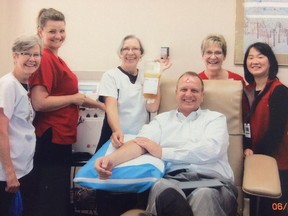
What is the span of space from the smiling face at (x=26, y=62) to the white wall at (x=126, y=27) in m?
0.84

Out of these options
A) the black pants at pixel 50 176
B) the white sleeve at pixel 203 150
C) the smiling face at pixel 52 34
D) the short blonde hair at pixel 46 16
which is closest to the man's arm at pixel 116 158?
the white sleeve at pixel 203 150

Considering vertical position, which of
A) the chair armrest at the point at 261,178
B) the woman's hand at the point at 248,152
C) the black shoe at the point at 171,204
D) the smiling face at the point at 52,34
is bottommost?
the black shoe at the point at 171,204

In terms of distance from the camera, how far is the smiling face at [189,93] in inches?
77.6

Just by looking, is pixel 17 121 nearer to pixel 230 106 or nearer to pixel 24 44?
pixel 24 44

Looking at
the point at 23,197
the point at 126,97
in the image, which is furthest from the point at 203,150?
the point at 23,197

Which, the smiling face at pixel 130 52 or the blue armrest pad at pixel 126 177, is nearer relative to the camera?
the blue armrest pad at pixel 126 177

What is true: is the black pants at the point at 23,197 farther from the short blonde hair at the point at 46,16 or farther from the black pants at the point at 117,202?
the short blonde hair at the point at 46,16

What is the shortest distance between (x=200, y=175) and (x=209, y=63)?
856mm

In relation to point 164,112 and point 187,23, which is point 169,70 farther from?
point 164,112

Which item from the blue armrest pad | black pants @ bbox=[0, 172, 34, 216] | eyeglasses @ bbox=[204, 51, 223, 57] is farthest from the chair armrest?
A: black pants @ bbox=[0, 172, 34, 216]

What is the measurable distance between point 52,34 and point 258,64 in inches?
49.7

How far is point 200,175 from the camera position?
178 centimetres

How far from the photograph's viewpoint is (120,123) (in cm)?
210

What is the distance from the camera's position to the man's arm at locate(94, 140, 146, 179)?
5.11 feet
